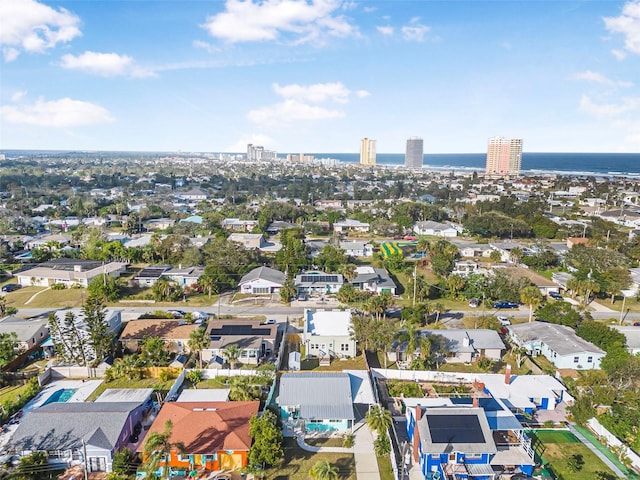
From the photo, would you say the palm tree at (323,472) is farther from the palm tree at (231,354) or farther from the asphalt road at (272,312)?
the asphalt road at (272,312)

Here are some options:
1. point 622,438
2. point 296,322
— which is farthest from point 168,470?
point 622,438

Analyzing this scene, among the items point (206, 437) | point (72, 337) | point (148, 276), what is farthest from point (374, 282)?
point (206, 437)

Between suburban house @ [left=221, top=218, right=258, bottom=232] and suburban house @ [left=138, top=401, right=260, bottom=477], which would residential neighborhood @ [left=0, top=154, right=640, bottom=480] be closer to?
suburban house @ [left=138, top=401, right=260, bottom=477]

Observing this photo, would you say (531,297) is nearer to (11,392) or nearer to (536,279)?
(536,279)

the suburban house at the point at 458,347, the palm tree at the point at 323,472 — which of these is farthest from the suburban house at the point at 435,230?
the palm tree at the point at 323,472

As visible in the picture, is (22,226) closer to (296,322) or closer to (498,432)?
(296,322)
